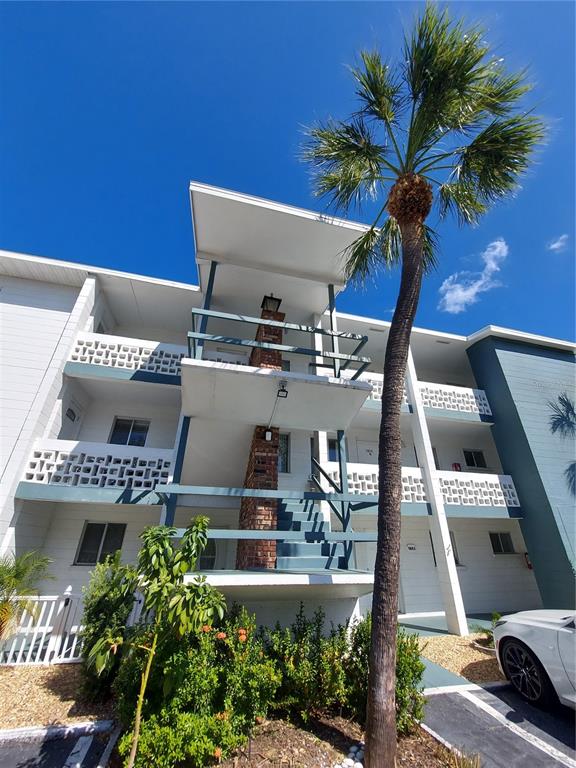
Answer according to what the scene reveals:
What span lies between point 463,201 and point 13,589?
1108 cm

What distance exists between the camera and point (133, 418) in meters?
10.3

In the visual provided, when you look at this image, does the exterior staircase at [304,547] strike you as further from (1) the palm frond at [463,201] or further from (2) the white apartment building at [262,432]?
(1) the palm frond at [463,201]

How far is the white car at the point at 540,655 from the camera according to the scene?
14.4 feet

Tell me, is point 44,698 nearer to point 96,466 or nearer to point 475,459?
point 96,466

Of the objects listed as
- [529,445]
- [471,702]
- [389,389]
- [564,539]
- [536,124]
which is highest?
[536,124]

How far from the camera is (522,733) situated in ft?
13.5

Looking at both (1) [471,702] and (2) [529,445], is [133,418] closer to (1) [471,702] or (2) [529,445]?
(1) [471,702]

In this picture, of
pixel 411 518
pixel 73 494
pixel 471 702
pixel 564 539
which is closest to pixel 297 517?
pixel 471 702

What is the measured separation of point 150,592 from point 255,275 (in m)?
7.62

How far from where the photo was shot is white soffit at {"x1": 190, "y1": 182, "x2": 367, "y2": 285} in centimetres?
695

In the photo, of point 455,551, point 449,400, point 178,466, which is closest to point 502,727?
point 178,466

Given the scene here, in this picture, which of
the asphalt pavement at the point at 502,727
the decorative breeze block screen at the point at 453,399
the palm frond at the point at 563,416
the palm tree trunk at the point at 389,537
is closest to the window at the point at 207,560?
the asphalt pavement at the point at 502,727

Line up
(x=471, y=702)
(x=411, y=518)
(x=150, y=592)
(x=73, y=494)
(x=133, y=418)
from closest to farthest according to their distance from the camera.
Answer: (x=150, y=592) < (x=471, y=702) < (x=73, y=494) < (x=133, y=418) < (x=411, y=518)

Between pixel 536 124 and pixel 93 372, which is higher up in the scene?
pixel 536 124
